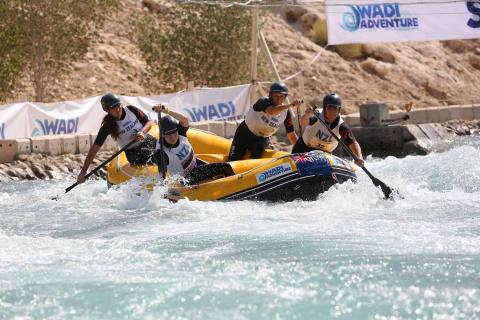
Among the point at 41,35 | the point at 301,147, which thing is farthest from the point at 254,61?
the point at 301,147

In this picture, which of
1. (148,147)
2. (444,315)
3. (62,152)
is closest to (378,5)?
(62,152)

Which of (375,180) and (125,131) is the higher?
(125,131)

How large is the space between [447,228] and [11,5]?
13207mm

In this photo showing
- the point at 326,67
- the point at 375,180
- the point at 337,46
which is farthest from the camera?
the point at 337,46

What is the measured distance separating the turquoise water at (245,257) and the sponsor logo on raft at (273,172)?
0.35 meters

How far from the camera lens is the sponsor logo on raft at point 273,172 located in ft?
37.9

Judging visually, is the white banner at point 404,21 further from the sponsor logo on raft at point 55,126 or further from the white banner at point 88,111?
the sponsor logo on raft at point 55,126

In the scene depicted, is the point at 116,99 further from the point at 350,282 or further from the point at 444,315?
the point at 444,315

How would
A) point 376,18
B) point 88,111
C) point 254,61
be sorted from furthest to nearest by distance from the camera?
point 376,18 < point 254,61 < point 88,111

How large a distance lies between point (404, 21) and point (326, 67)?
872 centimetres

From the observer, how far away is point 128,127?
41.8 feet

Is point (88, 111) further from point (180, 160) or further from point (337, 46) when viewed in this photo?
point (337, 46)

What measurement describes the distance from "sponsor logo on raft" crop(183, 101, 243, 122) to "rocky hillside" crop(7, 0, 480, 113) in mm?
6361

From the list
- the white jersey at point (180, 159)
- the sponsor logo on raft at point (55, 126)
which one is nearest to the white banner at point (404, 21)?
the sponsor logo on raft at point (55, 126)
